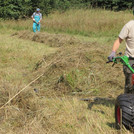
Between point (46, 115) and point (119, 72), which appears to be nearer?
point (46, 115)

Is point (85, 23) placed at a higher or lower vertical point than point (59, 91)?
lower

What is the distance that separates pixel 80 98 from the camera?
4.46 metres

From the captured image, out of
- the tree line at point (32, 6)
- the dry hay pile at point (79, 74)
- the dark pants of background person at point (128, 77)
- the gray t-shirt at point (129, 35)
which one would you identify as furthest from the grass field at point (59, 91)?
the tree line at point (32, 6)

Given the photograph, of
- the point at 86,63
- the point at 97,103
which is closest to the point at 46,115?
the point at 97,103

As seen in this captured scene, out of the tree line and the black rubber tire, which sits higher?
the black rubber tire

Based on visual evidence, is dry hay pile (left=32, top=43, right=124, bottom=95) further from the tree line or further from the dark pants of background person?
the tree line

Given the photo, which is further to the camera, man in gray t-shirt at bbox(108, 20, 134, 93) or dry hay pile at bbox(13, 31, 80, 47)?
dry hay pile at bbox(13, 31, 80, 47)

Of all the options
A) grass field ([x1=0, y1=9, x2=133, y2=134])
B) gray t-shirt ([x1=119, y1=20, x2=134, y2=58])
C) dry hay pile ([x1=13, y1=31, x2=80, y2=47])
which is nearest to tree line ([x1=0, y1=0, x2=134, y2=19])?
dry hay pile ([x1=13, y1=31, x2=80, y2=47])

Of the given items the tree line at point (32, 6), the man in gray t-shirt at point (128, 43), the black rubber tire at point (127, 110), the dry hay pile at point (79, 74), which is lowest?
the tree line at point (32, 6)

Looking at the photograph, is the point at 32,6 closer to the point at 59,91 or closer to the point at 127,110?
the point at 59,91

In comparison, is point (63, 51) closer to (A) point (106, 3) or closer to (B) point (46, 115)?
(B) point (46, 115)

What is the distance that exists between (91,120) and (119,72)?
2467 millimetres

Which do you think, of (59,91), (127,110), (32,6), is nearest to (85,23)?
(59,91)

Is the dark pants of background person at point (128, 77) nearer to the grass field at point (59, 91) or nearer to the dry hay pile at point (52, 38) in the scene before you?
the grass field at point (59, 91)
